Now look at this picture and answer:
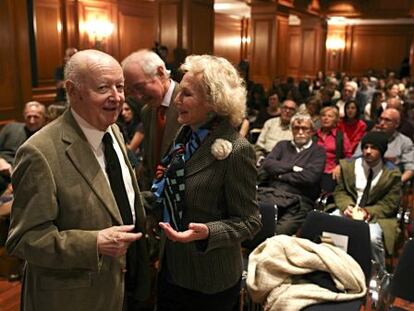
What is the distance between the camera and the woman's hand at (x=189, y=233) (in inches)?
57.2

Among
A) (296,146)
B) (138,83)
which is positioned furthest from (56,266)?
(296,146)

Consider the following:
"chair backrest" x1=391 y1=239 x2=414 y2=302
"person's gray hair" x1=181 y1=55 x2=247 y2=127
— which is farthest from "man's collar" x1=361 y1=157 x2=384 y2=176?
"person's gray hair" x1=181 y1=55 x2=247 y2=127

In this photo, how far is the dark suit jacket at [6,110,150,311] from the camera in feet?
4.28

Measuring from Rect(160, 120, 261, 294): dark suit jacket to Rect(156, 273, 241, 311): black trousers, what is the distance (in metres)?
0.03

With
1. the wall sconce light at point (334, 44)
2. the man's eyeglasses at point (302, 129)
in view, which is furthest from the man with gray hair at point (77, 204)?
the wall sconce light at point (334, 44)

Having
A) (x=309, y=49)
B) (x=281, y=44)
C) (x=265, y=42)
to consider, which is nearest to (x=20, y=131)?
(x=265, y=42)

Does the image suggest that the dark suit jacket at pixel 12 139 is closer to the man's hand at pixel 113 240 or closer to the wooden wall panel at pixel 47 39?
the man's hand at pixel 113 240

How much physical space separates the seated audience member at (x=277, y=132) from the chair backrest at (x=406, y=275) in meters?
→ 2.82

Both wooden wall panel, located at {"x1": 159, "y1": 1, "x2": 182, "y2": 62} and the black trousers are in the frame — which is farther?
wooden wall panel, located at {"x1": 159, "y1": 1, "x2": 182, "y2": 62}

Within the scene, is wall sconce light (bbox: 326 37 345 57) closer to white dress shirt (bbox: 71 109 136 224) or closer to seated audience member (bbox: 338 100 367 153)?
seated audience member (bbox: 338 100 367 153)

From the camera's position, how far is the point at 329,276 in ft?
7.53

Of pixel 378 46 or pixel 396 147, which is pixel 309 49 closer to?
pixel 378 46

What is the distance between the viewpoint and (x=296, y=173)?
3.81 metres

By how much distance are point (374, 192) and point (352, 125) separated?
6.42ft
